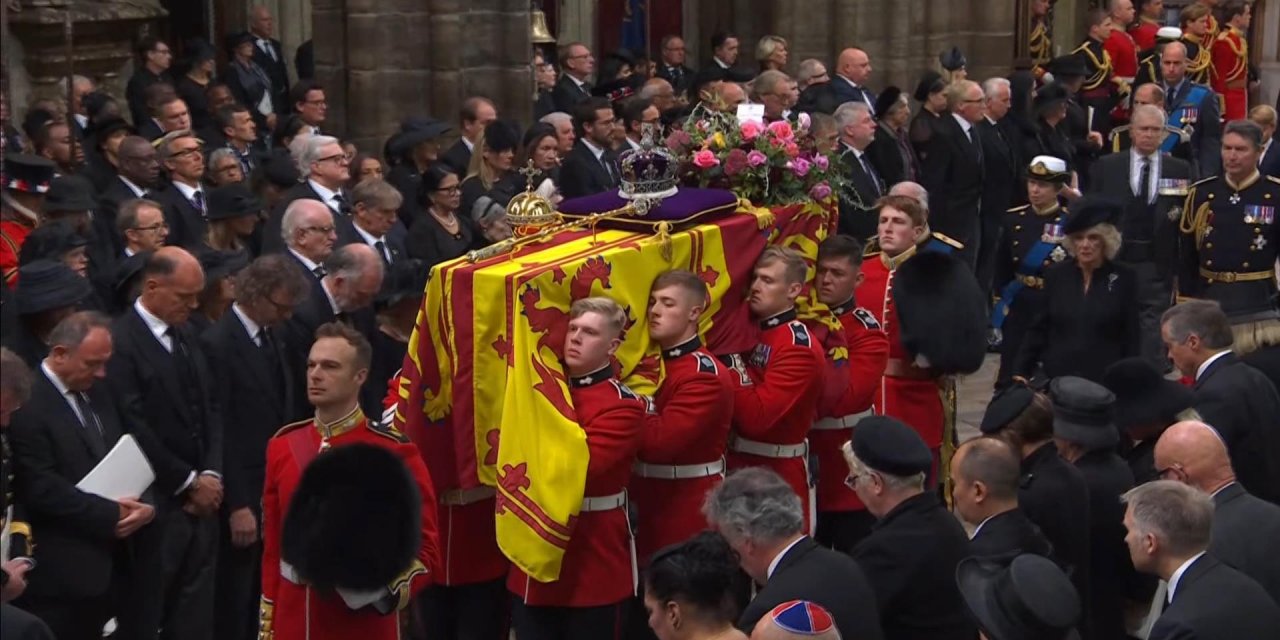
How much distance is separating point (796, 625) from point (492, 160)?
21.0ft

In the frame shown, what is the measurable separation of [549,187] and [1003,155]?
6442 millimetres

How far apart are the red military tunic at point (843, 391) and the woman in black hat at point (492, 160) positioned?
3.36 meters

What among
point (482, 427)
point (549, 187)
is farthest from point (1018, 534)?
point (549, 187)

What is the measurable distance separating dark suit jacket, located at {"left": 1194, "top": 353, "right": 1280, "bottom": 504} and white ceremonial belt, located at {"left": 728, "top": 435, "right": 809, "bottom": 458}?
152 cm

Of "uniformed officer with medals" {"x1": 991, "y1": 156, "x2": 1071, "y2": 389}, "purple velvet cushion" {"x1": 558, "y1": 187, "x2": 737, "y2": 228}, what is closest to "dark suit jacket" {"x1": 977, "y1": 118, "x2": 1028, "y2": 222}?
"uniformed officer with medals" {"x1": 991, "y1": 156, "x2": 1071, "y2": 389}

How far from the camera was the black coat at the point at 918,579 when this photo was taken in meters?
5.52

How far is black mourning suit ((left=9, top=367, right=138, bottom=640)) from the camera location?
6230mm

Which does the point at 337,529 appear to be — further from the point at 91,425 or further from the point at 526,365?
the point at 91,425

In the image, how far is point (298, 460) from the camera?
5930 millimetres

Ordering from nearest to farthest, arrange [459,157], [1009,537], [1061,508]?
[1009,537] < [1061,508] < [459,157]

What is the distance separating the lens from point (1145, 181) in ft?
37.2

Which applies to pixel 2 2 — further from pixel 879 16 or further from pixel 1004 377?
pixel 879 16

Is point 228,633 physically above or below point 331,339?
below

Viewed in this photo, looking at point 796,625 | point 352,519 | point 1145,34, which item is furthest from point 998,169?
point 796,625
